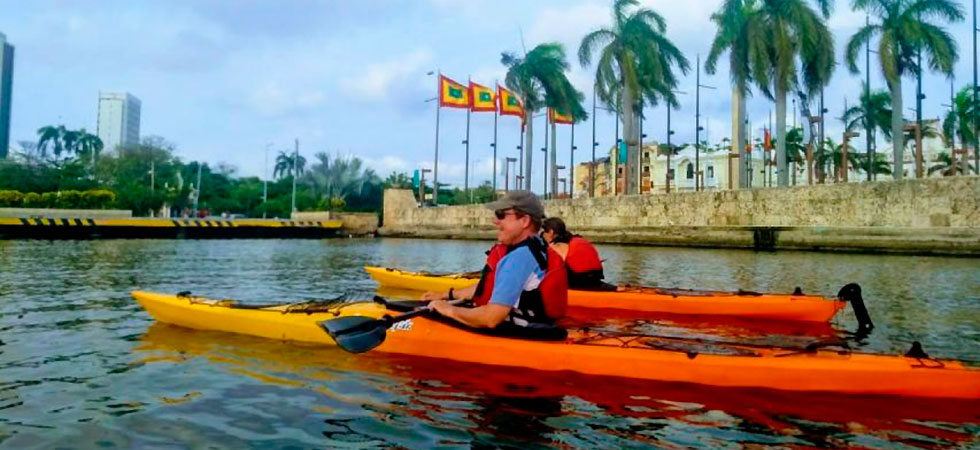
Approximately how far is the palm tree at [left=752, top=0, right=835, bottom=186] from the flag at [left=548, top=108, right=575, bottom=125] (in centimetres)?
1734

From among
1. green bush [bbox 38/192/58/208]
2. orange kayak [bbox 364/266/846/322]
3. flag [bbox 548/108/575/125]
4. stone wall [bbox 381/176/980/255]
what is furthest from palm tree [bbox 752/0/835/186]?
green bush [bbox 38/192/58/208]

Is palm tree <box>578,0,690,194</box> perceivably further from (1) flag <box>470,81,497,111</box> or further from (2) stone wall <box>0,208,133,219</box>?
(2) stone wall <box>0,208,133,219</box>

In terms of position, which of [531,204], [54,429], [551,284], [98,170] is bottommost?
[54,429]

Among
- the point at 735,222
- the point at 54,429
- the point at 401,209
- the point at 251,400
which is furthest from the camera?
the point at 401,209

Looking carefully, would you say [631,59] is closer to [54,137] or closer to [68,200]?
[68,200]

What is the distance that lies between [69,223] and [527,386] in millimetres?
33583

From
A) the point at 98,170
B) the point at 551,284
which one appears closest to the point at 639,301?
the point at 551,284

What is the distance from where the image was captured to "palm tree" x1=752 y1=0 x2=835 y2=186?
100 ft

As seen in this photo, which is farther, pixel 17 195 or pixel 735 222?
pixel 17 195

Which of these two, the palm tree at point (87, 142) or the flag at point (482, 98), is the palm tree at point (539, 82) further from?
the palm tree at point (87, 142)

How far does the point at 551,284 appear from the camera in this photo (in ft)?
18.0

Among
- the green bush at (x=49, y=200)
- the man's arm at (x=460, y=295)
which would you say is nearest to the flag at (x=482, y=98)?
the green bush at (x=49, y=200)

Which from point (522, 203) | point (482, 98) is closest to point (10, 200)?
point (482, 98)

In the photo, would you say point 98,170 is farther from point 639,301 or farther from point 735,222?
point 639,301
